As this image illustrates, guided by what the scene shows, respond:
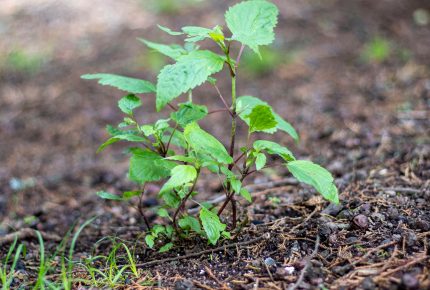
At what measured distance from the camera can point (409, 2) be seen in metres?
5.32

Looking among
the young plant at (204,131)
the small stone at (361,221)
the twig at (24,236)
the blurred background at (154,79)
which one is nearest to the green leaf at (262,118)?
the young plant at (204,131)

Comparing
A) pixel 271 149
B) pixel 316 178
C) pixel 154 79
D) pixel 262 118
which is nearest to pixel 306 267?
pixel 316 178

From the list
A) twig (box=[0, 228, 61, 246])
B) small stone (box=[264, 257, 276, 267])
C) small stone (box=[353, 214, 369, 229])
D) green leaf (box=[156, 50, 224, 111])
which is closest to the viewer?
green leaf (box=[156, 50, 224, 111])

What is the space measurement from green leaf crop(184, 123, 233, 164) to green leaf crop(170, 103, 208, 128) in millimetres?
129

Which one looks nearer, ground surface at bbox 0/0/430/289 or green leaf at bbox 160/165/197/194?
green leaf at bbox 160/165/197/194

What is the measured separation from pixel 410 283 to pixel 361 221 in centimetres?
48

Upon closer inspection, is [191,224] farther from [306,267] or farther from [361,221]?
[361,221]

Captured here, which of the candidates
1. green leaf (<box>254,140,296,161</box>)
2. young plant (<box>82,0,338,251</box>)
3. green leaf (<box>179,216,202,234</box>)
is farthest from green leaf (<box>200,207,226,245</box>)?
green leaf (<box>254,140,296,161</box>)

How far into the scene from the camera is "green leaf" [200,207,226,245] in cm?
174

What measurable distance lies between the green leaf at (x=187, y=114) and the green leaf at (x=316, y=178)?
411 millimetres

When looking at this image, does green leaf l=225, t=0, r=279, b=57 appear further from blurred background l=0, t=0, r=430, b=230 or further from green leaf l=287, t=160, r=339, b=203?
blurred background l=0, t=0, r=430, b=230

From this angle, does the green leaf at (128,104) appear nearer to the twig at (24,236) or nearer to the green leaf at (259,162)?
the green leaf at (259,162)

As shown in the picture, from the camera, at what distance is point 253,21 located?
70.3 inches

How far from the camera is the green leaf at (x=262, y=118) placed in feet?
5.42
